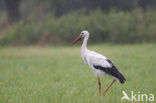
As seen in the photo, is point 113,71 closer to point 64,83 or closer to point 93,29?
point 64,83

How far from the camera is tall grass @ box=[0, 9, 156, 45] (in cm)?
1992

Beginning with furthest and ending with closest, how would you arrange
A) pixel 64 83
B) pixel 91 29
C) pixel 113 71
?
1. pixel 91 29
2. pixel 64 83
3. pixel 113 71

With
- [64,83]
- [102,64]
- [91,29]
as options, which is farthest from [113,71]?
[91,29]

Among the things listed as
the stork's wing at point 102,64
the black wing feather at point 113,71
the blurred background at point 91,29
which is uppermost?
the stork's wing at point 102,64

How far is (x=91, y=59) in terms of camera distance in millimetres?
6242

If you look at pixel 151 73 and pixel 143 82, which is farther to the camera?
pixel 151 73

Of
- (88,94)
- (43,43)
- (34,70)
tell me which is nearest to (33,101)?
(88,94)

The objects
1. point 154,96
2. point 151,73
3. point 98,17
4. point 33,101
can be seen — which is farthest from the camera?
point 98,17

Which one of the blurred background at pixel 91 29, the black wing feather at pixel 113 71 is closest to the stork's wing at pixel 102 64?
the black wing feather at pixel 113 71

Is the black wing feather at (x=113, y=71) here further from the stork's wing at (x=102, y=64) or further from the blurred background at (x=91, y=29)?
the blurred background at (x=91, y=29)

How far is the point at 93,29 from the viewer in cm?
2092

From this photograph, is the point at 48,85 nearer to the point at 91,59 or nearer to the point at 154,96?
the point at 91,59

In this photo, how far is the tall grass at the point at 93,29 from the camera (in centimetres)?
1992

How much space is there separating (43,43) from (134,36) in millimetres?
6207
